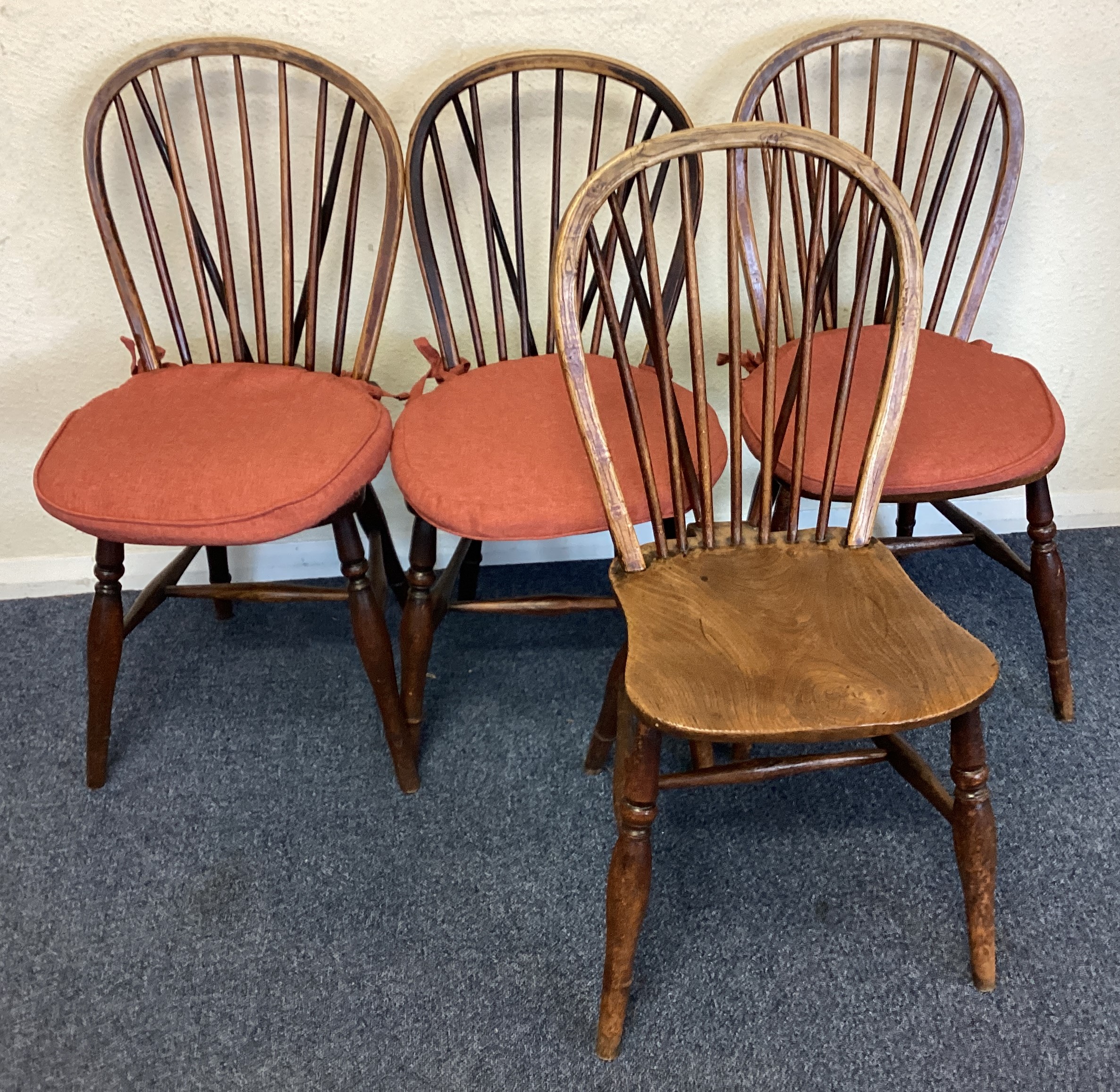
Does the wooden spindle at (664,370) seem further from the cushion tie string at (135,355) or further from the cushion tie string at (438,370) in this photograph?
the cushion tie string at (135,355)

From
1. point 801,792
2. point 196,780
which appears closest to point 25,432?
point 196,780

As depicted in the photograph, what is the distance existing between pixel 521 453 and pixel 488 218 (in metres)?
0.45

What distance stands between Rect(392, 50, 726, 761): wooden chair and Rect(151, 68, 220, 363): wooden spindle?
36 cm

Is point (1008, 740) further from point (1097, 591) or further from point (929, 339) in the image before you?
point (929, 339)

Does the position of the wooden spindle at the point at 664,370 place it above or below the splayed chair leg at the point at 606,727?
above

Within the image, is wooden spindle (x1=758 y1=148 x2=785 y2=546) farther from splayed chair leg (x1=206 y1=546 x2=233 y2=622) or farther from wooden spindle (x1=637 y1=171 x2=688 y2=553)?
splayed chair leg (x1=206 y1=546 x2=233 y2=622)

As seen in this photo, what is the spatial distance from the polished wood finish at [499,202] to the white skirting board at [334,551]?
28 cm

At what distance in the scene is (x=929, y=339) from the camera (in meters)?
1.51

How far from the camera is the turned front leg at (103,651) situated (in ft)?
4.52

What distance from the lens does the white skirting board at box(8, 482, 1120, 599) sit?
1.97m

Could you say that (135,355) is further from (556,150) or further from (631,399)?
(631,399)

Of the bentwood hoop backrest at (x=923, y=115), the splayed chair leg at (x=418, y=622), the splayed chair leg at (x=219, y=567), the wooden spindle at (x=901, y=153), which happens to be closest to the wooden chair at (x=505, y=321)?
the splayed chair leg at (x=418, y=622)

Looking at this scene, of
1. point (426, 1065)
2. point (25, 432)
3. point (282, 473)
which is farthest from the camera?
point (25, 432)

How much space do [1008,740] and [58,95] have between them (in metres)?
1.87
